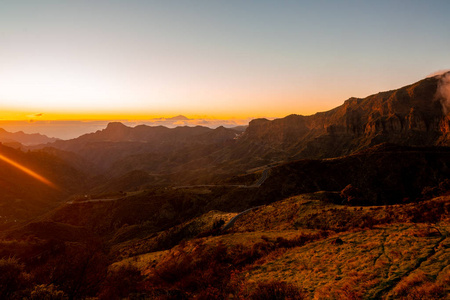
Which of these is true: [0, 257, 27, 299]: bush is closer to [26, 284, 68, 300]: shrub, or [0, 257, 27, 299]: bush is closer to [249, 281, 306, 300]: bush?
[26, 284, 68, 300]: shrub

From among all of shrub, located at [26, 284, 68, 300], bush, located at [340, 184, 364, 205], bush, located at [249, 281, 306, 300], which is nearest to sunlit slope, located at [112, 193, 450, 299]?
bush, located at [249, 281, 306, 300]

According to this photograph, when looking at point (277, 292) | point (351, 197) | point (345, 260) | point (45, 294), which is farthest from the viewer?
point (351, 197)

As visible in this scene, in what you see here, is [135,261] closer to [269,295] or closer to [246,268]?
[246,268]

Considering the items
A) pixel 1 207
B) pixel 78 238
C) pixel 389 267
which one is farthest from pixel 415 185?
pixel 1 207

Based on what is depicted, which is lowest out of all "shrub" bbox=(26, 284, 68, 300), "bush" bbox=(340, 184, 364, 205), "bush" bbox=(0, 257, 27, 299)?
"bush" bbox=(340, 184, 364, 205)

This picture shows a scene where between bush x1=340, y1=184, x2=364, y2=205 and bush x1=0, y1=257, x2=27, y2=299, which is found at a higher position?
bush x1=0, y1=257, x2=27, y2=299

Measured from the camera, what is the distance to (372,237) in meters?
19.4

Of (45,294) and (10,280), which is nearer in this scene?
(45,294)

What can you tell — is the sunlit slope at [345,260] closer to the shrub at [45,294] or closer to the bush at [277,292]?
the bush at [277,292]

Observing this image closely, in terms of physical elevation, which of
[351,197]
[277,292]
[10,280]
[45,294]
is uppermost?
[277,292]

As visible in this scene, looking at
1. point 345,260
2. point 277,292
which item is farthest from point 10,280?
point 345,260

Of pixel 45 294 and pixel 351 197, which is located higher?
pixel 45 294

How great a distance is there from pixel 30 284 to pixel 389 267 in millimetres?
26395

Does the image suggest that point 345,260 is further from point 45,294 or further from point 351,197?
point 351,197
